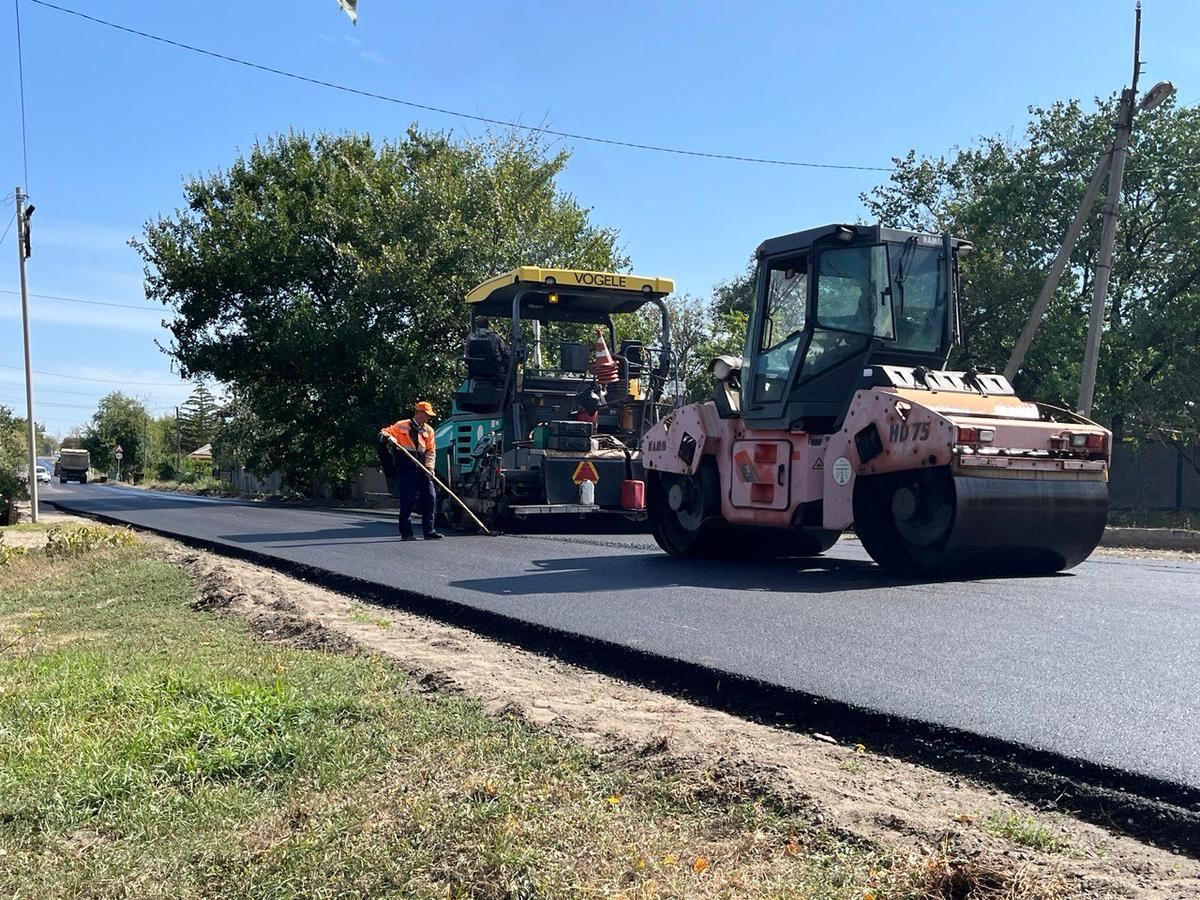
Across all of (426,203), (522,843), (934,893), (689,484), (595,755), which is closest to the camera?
(934,893)

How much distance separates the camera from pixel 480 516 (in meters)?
14.7

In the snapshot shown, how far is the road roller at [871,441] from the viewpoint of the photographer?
7801 mm

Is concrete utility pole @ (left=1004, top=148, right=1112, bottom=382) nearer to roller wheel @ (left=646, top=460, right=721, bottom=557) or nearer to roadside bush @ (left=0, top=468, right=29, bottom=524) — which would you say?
roller wheel @ (left=646, top=460, right=721, bottom=557)

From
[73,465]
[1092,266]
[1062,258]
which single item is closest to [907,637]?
[1062,258]

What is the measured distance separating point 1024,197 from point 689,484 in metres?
14.9

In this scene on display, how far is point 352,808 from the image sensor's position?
11.2ft

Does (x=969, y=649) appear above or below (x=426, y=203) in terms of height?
below

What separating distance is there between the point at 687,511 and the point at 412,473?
13.8 feet

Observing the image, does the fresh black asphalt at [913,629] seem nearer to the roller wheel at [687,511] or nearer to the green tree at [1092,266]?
the roller wheel at [687,511]

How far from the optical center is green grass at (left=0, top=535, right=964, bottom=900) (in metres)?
2.92

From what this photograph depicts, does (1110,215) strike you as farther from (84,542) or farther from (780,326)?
(84,542)

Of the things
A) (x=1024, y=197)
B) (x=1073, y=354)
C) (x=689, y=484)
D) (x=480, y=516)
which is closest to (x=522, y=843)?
(x=689, y=484)

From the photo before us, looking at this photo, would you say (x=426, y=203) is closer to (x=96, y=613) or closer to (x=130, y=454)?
(x=96, y=613)

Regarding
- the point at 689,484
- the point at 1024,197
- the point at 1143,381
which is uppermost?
the point at 1024,197
